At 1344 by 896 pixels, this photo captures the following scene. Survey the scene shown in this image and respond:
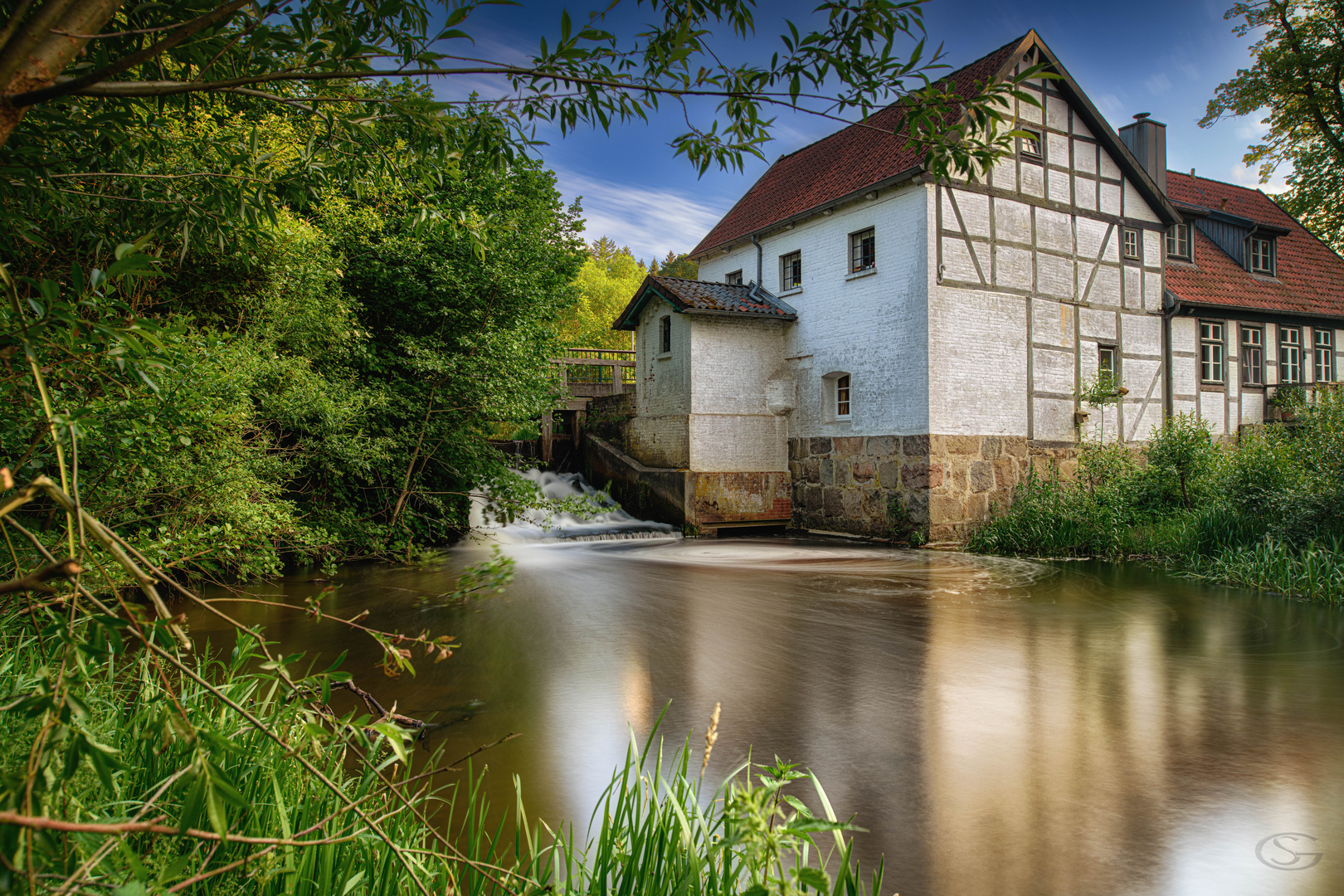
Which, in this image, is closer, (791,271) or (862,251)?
(862,251)

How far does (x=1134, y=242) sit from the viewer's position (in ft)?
58.3

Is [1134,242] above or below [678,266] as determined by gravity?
below

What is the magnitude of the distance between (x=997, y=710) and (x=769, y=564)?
25.5ft

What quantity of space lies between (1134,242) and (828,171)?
719 centimetres

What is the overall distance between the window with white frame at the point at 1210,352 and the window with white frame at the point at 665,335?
12.9 m

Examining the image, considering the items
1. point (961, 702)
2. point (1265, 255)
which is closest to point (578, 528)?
point (961, 702)

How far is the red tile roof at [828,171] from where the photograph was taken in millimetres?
15758

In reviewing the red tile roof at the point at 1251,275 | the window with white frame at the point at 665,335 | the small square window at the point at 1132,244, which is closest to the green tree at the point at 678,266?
the red tile roof at the point at 1251,275

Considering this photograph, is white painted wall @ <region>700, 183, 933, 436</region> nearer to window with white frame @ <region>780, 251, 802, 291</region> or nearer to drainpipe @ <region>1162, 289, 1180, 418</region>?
window with white frame @ <region>780, 251, 802, 291</region>

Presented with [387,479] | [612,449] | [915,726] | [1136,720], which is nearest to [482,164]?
[915,726]

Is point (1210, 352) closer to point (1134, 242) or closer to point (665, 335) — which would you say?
point (1134, 242)

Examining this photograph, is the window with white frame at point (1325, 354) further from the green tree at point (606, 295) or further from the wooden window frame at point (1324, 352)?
the green tree at point (606, 295)

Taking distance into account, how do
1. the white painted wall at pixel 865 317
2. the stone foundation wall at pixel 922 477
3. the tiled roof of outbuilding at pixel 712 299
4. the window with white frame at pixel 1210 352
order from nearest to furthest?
the stone foundation wall at pixel 922 477 < the white painted wall at pixel 865 317 < the tiled roof of outbuilding at pixel 712 299 < the window with white frame at pixel 1210 352

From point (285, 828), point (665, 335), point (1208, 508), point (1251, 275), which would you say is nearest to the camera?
point (285, 828)
